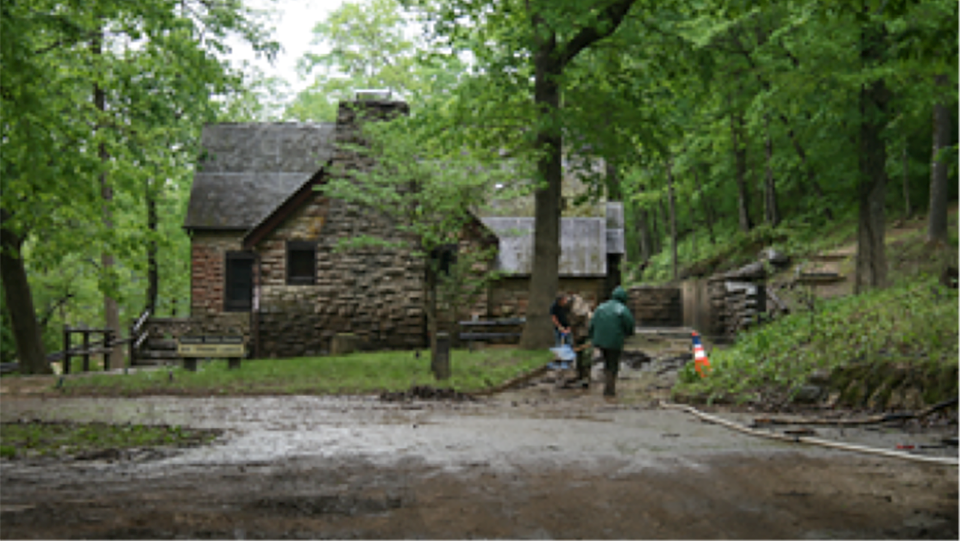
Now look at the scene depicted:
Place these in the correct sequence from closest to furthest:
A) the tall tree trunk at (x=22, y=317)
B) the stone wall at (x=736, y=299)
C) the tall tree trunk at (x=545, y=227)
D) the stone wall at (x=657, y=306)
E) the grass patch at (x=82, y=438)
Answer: the grass patch at (x=82, y=438), the tall tree trunk at (x=22, y=317), the tall tree trunk at (x=545, y=227), the stone wall at (x=736, y=299), the stone wall at (x=657, y=306)

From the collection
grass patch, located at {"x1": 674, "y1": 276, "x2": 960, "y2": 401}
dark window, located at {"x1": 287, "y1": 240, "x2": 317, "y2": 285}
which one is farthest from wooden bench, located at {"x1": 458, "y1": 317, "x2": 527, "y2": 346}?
grass patch, located at {"x1": 674, "y1": 276, "x2": 960, "y2": 401}

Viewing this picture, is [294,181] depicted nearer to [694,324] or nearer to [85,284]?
[85,284]

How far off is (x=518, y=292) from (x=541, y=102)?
800 cm

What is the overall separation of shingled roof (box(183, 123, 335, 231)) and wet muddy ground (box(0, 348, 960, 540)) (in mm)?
20341

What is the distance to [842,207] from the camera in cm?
2375

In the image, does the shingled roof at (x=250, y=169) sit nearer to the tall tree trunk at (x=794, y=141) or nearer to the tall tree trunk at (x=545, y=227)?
the tall tree trunk at (x=545, y=227)

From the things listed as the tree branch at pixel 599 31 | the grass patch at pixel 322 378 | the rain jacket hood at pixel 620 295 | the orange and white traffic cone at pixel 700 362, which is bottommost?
the grass patch at pixel 322 378

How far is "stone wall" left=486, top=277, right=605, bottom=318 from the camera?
2381 cm

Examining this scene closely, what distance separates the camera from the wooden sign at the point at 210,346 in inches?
643

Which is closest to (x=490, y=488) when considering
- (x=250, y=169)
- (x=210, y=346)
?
(x=210, y=346)

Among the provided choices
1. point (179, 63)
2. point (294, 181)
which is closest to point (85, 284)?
point (294, 181)

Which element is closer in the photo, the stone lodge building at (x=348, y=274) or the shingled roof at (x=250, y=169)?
the stone lodge building at (x=348, y=274)

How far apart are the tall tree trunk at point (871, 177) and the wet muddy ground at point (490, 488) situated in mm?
10434

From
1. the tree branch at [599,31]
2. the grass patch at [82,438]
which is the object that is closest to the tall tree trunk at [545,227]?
the tree branch at [599,31]
